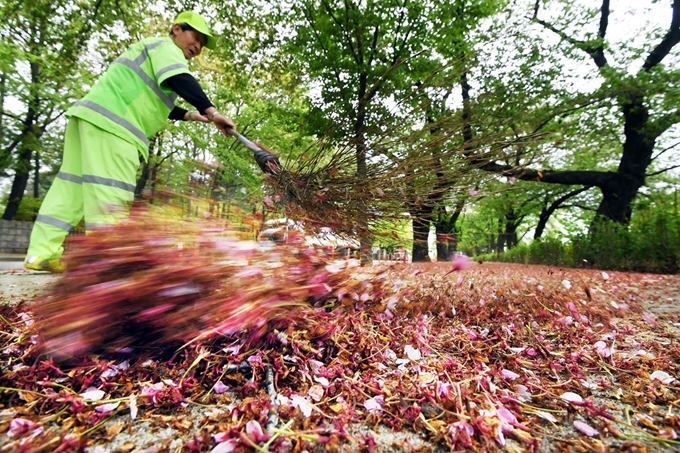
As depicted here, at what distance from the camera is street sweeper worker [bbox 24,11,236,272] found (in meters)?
1.97

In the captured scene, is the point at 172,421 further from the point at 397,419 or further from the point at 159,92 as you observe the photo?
the point at 159,92

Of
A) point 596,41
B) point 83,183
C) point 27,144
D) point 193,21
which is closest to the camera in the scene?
point 83,183

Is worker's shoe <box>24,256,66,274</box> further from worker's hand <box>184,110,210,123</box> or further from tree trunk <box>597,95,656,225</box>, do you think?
tree trunk <box>597,95,656,225</box>

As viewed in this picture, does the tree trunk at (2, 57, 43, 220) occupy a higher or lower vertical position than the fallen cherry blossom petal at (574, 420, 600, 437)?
higher

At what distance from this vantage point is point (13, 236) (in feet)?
38.7

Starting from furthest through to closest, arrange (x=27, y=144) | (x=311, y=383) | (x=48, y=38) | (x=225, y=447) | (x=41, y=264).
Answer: (x=27, y=144) → (x=48, y=38) → (x=41, y=264) → (x=311, y=383) → (x=225, y=447)

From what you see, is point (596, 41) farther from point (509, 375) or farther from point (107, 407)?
point (107, 407)

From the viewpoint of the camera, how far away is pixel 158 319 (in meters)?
1.13

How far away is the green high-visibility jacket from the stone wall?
570 inches

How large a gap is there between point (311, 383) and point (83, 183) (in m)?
1.96

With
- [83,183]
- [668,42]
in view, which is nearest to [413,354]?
[83,183]

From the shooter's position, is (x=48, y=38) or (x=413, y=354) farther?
(x=48, y=38)

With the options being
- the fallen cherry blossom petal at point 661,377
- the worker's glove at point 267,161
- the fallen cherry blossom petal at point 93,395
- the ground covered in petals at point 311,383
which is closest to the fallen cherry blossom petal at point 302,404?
the ground covered in petals at point 311,383

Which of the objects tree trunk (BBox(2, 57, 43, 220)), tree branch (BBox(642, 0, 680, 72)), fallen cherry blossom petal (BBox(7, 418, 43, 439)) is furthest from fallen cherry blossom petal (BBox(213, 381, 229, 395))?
tree branch (BBox(642, 0, 680, 72))
